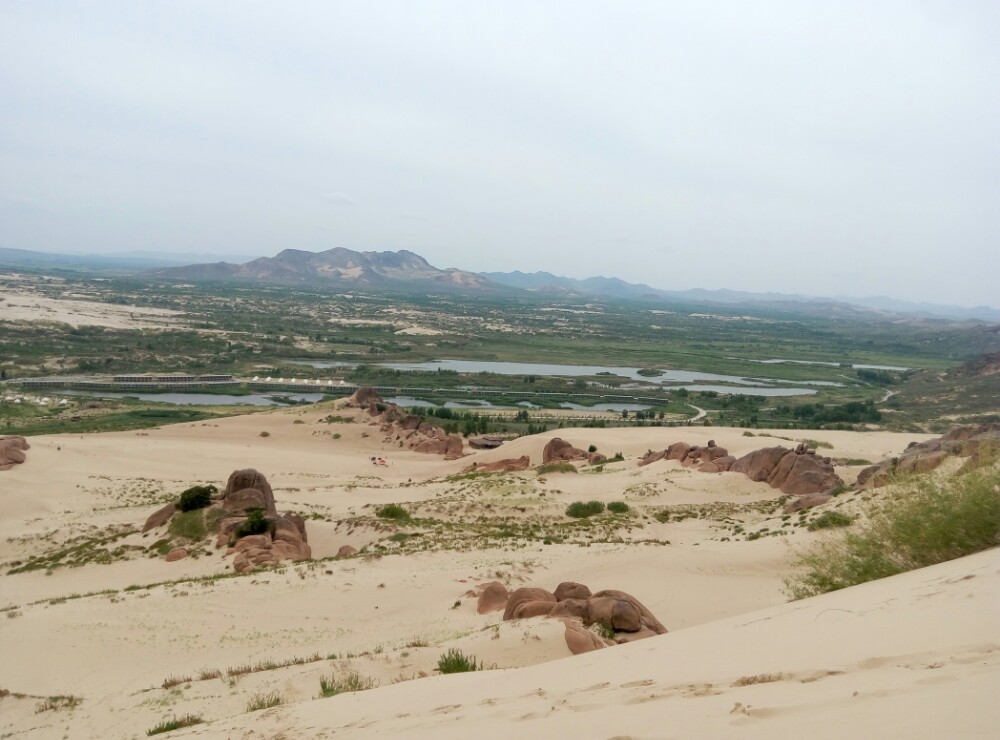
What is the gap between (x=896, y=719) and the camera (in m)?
3.66

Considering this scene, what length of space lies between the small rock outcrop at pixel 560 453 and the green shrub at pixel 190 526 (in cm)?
2088

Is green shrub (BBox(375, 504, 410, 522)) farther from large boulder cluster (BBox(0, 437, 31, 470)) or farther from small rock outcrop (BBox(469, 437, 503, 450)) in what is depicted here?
small rock outcrop (BBox(469, 437, 503, 450))

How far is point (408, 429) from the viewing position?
161 ft

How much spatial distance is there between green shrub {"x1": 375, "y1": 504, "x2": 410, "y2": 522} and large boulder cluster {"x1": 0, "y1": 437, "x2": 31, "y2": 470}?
2017 cm

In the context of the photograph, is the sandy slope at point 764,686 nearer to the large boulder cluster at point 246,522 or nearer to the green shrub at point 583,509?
the large boulder cluster at point 246,522

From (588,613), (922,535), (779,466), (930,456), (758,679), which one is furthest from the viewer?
(779,466)

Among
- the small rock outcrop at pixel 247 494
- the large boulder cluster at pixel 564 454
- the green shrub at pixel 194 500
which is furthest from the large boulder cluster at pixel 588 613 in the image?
the large boulder cluster at pixel 564 454

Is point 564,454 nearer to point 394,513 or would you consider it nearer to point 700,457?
point 700,457

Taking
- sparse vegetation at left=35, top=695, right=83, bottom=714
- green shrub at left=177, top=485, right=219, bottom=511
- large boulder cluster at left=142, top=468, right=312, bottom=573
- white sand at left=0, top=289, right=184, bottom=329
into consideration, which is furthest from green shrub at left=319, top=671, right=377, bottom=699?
white sand at left=0, top=289, right=184, bottom=329

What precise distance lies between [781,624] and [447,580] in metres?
8.76

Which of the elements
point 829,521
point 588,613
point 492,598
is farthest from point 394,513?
point 829,521

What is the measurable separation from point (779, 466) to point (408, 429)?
28366mm

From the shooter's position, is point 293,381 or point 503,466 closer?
point 503,466

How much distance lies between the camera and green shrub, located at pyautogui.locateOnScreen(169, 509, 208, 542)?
19.5m
